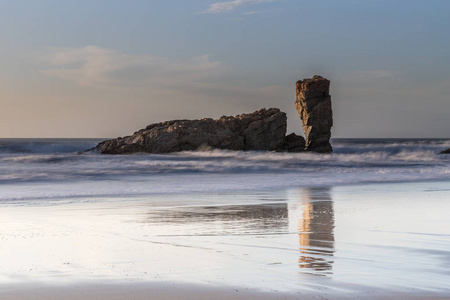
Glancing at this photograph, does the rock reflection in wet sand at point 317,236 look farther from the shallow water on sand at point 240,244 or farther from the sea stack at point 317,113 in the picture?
the sea stack at point 317,113

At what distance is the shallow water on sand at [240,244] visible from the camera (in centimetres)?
489

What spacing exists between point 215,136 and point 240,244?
1934 inches

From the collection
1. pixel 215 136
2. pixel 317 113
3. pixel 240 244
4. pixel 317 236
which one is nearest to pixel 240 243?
pixel 240 244

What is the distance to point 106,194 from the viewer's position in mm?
14328

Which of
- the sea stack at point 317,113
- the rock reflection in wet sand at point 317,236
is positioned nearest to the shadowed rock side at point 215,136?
the sea stack at point 317,113

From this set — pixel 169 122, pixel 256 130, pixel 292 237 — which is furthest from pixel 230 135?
pixel 292 237

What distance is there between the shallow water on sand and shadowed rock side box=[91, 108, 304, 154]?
1682 inches

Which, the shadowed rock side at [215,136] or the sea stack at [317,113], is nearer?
the shadowed rock side at [215,136]

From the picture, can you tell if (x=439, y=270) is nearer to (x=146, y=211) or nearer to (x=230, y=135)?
(x=146, y=211)

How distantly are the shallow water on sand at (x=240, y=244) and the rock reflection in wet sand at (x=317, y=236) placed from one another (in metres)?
→ 0.01

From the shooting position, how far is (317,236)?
724cm

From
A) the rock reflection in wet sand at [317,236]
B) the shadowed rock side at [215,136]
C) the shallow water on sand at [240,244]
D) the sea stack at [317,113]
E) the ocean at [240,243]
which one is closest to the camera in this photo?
the ocean at [240,243]

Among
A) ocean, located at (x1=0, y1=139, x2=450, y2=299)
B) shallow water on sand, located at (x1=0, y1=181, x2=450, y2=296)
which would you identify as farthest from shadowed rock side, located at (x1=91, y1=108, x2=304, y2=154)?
shallow water on sand, located at (x1=0, y1=181, x2=450, y2=296)

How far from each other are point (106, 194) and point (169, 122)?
46.6m
